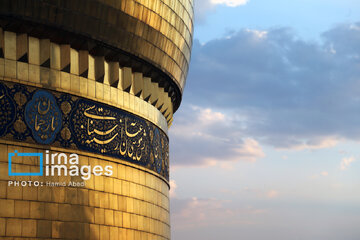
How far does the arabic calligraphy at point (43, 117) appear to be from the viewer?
1606 cm

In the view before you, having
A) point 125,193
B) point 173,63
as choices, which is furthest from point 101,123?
point 173,63

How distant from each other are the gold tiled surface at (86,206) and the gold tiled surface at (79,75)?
187 centimetres

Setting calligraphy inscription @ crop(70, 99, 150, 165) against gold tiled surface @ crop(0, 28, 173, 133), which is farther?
calligraphy inscription @ crop(70, 99, 150, 165)

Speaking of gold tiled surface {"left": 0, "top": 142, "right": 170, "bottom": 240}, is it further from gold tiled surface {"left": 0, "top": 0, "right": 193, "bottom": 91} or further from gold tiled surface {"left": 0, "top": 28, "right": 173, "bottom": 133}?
gold tiled surface {"left": 0, "top": 0, "right": 193, "bottom": 91}

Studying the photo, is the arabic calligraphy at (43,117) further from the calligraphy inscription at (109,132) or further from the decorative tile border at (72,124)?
the calligraphy inscription at (109,132)

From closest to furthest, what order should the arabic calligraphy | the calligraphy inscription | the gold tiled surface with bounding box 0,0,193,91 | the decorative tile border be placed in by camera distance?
the decorative tile border < the arabic calligraphy < the gold tiled surface with bounding box 0,0,193,91 < the calligraphy inscription

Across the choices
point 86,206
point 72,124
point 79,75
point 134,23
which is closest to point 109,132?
point 72,124

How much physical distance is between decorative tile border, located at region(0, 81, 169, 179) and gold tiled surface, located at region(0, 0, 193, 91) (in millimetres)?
2037

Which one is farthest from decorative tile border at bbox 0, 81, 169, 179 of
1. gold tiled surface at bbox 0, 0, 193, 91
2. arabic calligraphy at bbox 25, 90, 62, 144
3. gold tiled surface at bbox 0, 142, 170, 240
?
gold tiled surface at bbox 0, 0, 193, 91

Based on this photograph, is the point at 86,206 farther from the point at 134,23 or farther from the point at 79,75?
the point at 134,23

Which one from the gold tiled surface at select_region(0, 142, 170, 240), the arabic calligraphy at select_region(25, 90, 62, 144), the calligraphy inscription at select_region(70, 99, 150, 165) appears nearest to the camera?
the gold tiled surface at select_region(0, 142, 170, 240)

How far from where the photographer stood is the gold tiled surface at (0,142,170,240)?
15258mm

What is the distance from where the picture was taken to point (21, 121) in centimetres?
1584

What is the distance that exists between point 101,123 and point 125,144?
131 cm
